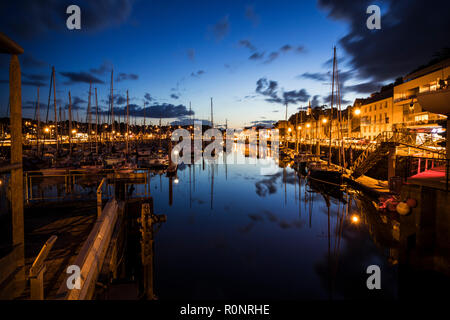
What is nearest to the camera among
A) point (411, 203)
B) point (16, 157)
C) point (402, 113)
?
point (16, 157)

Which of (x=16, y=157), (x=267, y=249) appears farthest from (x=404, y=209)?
(x=16, y=157)

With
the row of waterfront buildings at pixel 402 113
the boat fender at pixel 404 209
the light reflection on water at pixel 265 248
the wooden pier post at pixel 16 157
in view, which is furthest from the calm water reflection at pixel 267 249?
the row of waterfront buildings at pixel 402 113

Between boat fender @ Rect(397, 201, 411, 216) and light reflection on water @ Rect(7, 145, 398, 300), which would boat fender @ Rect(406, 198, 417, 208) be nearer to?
boat fender @ Rect(397, 201, 411, 216)

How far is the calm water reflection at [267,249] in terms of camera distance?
35.6ft

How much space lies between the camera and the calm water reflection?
35.6 ft

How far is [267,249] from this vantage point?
1473cm

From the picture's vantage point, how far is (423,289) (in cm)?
910

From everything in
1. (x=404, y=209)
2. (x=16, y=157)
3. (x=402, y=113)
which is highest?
(x=402, y=113)

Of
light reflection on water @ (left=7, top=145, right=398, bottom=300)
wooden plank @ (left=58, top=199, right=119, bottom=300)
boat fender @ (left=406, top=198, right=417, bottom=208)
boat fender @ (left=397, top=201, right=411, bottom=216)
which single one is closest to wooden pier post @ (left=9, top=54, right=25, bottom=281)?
wooden plank @ (left=58, top=199, right=119, bottom=300)

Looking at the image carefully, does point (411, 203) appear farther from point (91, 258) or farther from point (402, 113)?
point (402, 113)

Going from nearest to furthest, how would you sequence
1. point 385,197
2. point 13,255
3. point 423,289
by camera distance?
point 13,255
point 423,289
point 385,197

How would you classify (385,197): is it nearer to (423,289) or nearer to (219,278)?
(423,289)
